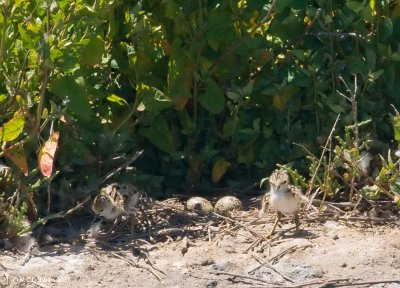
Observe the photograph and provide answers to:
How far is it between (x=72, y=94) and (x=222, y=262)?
104 cm

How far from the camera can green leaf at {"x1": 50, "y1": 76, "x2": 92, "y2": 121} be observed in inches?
190

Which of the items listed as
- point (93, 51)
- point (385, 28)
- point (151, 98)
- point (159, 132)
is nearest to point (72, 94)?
point (93, 51)

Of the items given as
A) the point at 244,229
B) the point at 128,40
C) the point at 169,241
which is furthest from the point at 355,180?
the point at 128,40

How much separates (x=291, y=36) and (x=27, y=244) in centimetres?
175

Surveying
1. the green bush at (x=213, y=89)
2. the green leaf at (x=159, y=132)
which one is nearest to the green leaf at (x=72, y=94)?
the green bush at (x=213, y=89)

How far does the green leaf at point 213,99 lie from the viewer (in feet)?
17.7

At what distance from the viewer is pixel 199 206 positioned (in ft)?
17.1

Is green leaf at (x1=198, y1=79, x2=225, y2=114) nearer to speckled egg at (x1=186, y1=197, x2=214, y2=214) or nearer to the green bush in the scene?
the green bush

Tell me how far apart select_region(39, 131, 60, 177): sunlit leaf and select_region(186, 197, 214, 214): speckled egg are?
82 centimetres

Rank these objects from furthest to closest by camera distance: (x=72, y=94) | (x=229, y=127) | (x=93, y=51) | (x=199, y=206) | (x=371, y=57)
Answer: (x=229, y=127) < (x=371, y=57) < (x=199, y=206) < (x=93, y=51) < (x=72, y=94)

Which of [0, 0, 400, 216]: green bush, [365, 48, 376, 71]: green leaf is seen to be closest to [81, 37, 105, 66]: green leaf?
[0, 0, 400, 216]: green bush

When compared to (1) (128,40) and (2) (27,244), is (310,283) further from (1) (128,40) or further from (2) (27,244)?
(1) (128,40)

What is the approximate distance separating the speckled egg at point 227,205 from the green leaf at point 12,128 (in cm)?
111

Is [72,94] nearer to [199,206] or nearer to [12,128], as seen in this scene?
[12,128]
